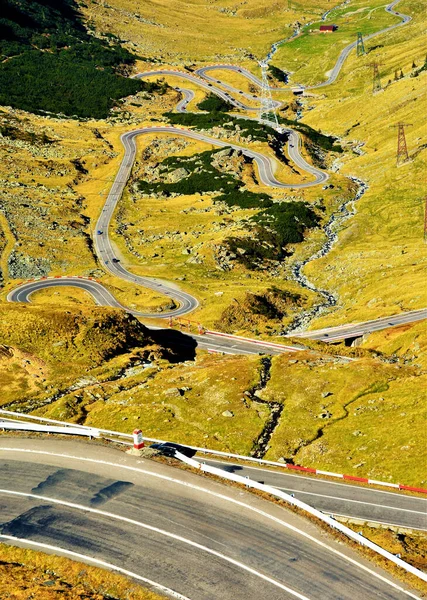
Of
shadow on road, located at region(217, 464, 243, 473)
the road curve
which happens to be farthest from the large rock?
shadow on road, located at region(217, 464, 243, 473)

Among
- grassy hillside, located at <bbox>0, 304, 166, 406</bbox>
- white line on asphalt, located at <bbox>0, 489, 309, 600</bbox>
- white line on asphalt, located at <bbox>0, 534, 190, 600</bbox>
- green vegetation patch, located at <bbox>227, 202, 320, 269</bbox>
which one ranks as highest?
green vegetation patch, located at <bbox>227, 202, 320, 269</bbox>

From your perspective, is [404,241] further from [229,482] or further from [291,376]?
[229,482]

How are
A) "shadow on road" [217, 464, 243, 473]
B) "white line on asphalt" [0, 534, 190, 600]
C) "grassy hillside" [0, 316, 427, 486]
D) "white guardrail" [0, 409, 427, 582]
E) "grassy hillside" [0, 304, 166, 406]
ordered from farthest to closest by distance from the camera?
1. "grassy hillside" [0, 304, 166, 406]
2. "grassy hillside" [0, 316, 427, 486]
3. "shadow on road" [217, 464, 243, 473]
4. "white guardrail" [0, 409, 427, 582]
5. "white line on asphalt" [0, 534, 190, 600]

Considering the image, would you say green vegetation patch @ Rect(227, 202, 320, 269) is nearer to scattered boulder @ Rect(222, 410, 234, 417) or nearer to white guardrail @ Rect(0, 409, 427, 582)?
scattered boulder @ Rect(222, 410, 234, 417)

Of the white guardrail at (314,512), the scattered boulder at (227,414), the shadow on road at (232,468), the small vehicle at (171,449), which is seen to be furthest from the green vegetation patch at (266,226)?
the white guardrail at (314,512)

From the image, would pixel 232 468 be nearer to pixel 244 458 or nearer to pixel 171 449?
pixel 244 458

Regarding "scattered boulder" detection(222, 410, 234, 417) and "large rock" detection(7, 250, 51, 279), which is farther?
"large rock" detection(7, 250, 51, 279)

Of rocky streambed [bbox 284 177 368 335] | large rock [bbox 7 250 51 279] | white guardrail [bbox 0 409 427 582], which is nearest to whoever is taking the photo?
white guardrail [bbox 0 409 427 582]
